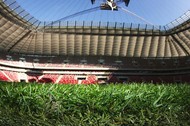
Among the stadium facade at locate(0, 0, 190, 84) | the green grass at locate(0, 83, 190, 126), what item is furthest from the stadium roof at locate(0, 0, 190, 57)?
the green grass at locate(0, 83, 190, 126)

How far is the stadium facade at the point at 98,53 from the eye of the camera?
78438 millimetres

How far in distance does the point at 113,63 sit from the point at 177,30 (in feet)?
62.4

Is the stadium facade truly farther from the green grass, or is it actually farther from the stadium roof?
the green grass

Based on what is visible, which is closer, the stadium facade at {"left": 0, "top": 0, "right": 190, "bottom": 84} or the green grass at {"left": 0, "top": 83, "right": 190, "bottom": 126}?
the green grass at {"left": 0, "top": 83, "right": 190, "bottom": 126}

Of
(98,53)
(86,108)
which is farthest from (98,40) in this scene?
(86,108)

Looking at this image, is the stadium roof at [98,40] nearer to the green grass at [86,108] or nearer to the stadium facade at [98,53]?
the stadium facade at [98,53]

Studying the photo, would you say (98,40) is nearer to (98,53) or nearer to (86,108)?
(98,53)

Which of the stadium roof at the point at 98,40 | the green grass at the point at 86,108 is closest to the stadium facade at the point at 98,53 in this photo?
the stadium roof at the point at 98,40

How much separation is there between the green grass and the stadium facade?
73111 mm

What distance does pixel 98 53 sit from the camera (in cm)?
8325

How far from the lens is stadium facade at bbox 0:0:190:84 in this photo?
78.4 m

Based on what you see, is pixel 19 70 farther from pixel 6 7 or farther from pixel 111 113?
A: pixel 111 113

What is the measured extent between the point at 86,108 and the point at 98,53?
7882cm

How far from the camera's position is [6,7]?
66.2m
